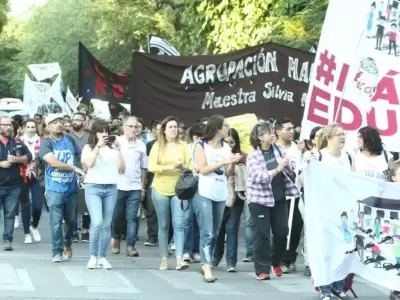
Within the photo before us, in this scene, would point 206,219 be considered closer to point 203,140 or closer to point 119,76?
point 203,140

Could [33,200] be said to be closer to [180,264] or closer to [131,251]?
[131,251]

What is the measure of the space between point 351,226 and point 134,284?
2443mm

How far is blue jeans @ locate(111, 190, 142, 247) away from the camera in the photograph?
48.3 ft

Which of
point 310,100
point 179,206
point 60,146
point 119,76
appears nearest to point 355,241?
point 310,100

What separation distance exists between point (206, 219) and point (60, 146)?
2.30 m

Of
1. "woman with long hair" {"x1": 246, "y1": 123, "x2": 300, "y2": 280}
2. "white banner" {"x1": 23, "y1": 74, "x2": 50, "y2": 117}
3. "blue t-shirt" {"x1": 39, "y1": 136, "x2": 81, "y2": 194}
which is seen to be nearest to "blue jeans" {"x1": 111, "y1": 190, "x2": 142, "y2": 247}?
"blue t-shirt" {"x1": 39, "y1": 136, "x2": 81, "y2": 194}

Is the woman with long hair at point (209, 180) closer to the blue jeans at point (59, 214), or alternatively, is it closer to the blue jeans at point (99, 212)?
the blue jeans at point (99, 212)

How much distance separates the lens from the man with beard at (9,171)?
15.2 m

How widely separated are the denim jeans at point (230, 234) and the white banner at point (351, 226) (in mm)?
2456

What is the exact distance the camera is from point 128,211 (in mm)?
14781

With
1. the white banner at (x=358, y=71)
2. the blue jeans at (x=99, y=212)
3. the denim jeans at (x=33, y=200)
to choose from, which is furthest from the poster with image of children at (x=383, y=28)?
the denim jeans at (x=33, y=200)

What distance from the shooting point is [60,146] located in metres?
13.8

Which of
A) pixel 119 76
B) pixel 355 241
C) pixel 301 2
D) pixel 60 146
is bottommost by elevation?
pixel 355 241

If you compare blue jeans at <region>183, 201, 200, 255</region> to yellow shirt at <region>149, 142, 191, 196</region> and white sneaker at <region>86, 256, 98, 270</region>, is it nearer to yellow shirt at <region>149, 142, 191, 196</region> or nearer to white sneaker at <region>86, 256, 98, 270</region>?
yellow shirt at <region>149, 142, 191, 196</region>
